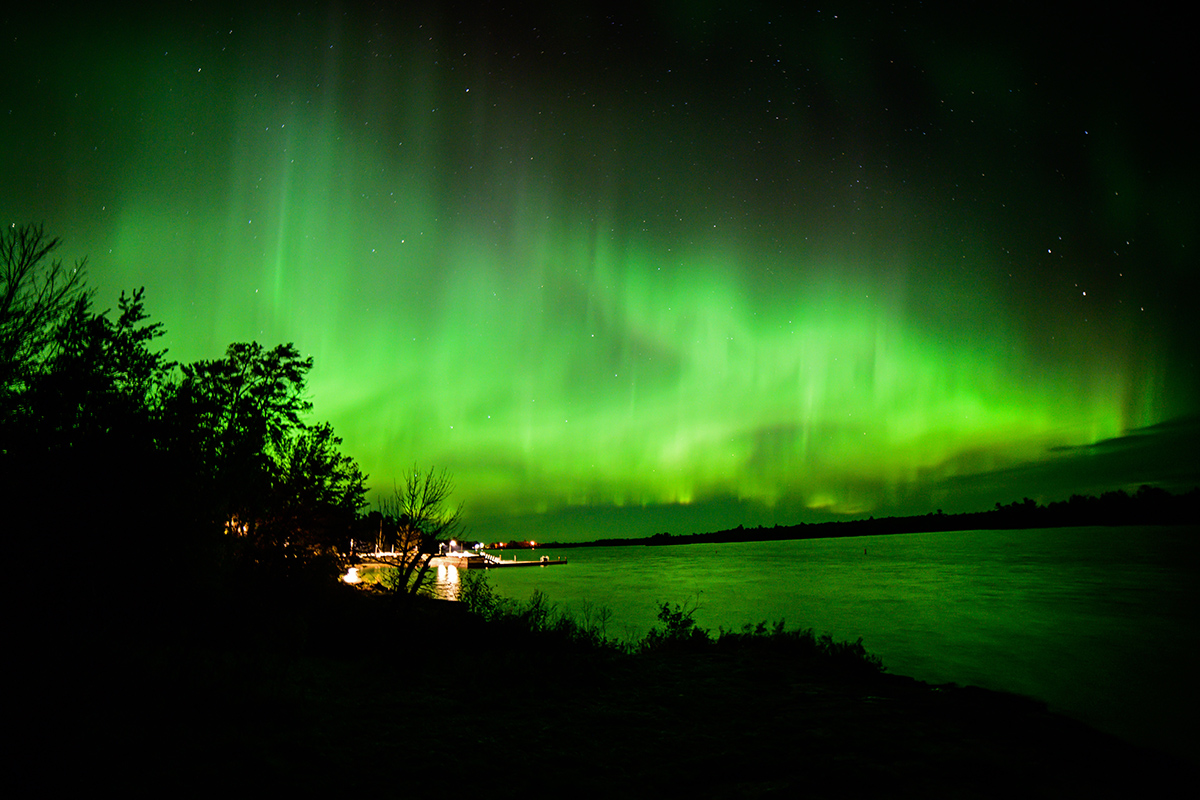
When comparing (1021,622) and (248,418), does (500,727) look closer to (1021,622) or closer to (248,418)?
(248,418)

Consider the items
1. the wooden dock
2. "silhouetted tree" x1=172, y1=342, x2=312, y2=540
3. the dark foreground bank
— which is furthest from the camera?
the wooden dock

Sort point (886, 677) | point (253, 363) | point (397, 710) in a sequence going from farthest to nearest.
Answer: point (253, 363), point (886, 677), point (397, 710)

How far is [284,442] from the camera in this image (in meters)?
29.6

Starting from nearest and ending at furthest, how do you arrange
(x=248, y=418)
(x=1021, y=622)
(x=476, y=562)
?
(x=248, y=418) < (x=1021, y=622) < (x=476, y=562)

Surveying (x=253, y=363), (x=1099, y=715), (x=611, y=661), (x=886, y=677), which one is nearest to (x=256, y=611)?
(x=611, y=661)

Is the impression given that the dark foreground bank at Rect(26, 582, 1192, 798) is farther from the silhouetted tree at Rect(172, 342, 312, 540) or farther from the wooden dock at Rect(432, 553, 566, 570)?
the wooden dock at Rect(432, 553, 566, 570)

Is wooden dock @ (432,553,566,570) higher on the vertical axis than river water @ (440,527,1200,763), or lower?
lower

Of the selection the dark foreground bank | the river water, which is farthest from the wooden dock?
the dark foreground bank

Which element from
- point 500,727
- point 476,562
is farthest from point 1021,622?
point 476,562

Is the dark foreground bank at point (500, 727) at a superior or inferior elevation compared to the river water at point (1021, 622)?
superior

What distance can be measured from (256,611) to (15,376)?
6.94 m

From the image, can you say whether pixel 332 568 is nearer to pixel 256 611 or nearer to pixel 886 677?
pixel 256 611

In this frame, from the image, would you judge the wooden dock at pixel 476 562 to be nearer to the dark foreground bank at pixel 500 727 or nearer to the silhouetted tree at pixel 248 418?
the silhouetted tree at pixel 248 418

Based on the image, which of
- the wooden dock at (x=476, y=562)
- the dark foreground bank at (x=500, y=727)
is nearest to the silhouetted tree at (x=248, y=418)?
the dark foreground bank at (x=500, y=727)
